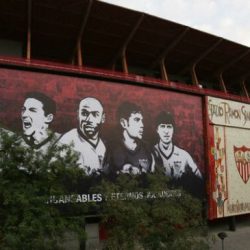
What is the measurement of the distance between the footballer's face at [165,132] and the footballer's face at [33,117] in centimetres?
804

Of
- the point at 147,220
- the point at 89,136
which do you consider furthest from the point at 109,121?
the point at 147,220

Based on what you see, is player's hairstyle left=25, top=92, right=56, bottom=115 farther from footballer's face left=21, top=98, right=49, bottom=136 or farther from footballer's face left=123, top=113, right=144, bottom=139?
footballer's face left=123, top=113, right=144, bottom=139

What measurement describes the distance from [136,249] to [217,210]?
1641cm

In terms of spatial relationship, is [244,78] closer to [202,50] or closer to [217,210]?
[202,50]

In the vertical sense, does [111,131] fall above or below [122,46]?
below

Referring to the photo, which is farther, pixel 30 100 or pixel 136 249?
pixel 30 100

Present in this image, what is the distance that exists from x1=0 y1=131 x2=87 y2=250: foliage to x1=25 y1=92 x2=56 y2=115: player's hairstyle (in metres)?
10.1

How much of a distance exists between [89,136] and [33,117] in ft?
11.6

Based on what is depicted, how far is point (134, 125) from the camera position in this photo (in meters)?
26.5

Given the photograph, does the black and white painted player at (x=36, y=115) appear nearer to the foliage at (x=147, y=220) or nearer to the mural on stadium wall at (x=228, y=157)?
the foliage at (x=147, y=220)

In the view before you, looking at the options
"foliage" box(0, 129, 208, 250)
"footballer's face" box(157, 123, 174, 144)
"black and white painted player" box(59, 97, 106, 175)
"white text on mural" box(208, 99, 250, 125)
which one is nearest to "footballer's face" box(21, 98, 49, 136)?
"black and white painted player" box(59, 97, 106, 175)

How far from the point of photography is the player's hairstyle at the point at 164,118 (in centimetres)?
2770

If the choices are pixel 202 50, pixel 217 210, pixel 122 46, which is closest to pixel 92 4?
pixel 122 46

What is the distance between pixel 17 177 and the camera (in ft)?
40.9
